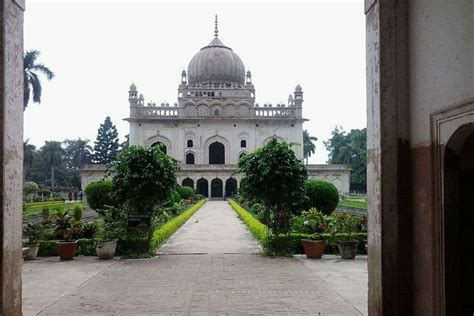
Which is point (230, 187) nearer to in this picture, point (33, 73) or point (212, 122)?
point (212, 122)

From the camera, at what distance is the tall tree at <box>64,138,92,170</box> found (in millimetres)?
68394

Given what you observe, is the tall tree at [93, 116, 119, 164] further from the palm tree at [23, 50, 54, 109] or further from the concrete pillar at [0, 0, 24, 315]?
the concrete pillar at [0, 0, 24, 315]

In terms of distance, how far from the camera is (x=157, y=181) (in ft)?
37.2

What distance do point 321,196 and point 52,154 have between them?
50186mm

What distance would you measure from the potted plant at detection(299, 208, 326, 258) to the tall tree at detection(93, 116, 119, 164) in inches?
1957

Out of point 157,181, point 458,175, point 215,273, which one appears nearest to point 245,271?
point 215,273

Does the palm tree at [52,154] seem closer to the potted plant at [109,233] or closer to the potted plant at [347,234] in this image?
the potted plant at [109,233]

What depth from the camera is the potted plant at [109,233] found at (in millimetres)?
10648

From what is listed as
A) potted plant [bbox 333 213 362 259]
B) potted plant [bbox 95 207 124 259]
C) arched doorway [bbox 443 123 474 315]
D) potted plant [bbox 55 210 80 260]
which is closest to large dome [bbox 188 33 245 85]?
potted plant [bbox 95 207 124 259]

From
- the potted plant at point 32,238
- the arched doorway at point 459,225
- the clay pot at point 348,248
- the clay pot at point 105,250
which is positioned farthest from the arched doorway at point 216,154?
the arched doorway at point 459,225

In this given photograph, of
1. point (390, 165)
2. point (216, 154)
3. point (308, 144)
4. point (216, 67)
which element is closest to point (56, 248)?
point (390, 165)

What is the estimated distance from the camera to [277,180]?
37.3 ft

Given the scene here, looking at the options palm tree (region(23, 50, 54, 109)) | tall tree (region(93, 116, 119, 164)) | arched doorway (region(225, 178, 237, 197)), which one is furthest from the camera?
tall tree (region(93, 116, 119, 164))

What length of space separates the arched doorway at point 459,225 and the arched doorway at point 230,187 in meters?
37.5
